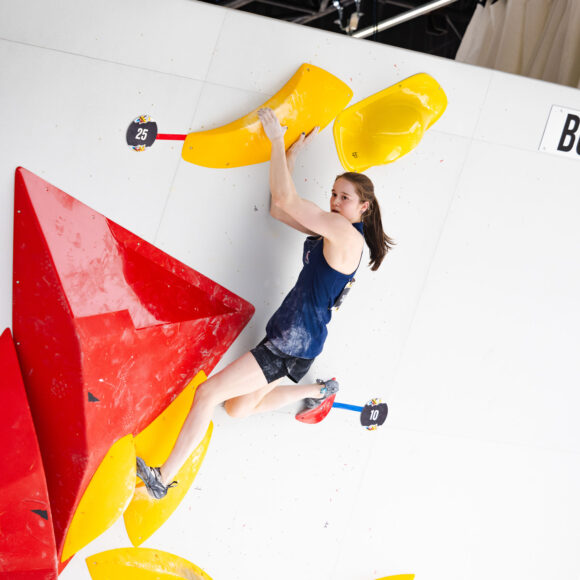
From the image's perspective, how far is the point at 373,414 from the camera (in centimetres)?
226

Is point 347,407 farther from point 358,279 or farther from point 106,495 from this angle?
point 106,495

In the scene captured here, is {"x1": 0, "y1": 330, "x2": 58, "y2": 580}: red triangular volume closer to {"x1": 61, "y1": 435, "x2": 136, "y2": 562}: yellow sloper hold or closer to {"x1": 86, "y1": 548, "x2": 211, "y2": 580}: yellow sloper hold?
{"x1": 61, "y1": 435, "x2": 136, "y2": 562}: yellow sloper hold

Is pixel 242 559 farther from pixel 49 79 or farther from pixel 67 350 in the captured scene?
pixel 49 79

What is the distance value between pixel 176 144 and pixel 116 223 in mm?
333

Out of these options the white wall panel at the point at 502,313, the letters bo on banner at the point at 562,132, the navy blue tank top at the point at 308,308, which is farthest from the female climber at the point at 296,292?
the letters bo on banner at the point at 562,132

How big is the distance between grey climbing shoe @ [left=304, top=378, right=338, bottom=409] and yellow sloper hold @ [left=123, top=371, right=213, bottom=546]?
37 centimetres

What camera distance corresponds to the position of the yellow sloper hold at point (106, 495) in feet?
6.28

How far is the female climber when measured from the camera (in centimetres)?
187

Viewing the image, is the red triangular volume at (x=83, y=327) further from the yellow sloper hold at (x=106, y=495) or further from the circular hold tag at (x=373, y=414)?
the circular hold tag at (x=373, y=414)

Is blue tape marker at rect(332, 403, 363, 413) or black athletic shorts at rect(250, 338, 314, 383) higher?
black athletic shorts at rect(250, 338, 314, 383)

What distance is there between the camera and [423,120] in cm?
207

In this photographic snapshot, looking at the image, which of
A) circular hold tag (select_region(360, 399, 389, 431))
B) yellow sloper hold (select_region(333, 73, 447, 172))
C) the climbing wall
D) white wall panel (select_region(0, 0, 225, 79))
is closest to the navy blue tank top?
the climbing wall

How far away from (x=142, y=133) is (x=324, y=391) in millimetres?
1103

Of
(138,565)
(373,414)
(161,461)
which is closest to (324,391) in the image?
(373,414)
